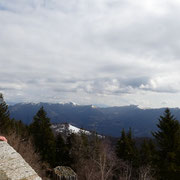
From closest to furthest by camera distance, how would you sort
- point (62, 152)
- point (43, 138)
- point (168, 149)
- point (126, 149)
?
1. point (168, 149)
2. point (126, 149)
3. point (43, 138)
4. point (62, 152)

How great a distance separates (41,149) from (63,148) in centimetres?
601

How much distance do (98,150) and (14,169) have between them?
40.4m

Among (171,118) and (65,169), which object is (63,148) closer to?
(65,169)

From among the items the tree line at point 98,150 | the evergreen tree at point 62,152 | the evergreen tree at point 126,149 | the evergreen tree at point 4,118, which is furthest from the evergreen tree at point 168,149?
the evergreen tree at point 4,118

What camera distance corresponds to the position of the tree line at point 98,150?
23.2 m

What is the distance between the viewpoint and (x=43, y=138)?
125 ft

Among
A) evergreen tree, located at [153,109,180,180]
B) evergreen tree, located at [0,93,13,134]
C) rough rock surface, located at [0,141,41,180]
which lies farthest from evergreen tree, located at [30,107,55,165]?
rough rock surface, located at [0,141,41,180]

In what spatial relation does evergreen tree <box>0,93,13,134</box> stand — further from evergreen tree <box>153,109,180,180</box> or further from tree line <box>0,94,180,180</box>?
evergreen tree <box>153,109,180,180</box>

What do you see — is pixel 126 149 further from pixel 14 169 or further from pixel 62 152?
pixel 14 169

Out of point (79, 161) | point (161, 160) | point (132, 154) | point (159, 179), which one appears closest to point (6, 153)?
point (161, 160)

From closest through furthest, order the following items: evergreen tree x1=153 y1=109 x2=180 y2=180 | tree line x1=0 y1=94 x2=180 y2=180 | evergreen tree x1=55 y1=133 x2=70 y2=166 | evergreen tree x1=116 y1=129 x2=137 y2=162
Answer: evergreen tree x1=153 y1=109 x2=180 y2=180 < tree line x1=0 y1=94 x2=180 y2=180 < evergreen tree x1=116 y1=129 x2=137 y2=162 < evergreen tree x1=55 y1=133 x2=70 y2=166

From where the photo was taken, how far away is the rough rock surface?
7.99ft

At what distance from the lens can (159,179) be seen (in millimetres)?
23875

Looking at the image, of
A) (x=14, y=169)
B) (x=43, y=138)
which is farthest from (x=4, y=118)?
(x=14, y=169)
